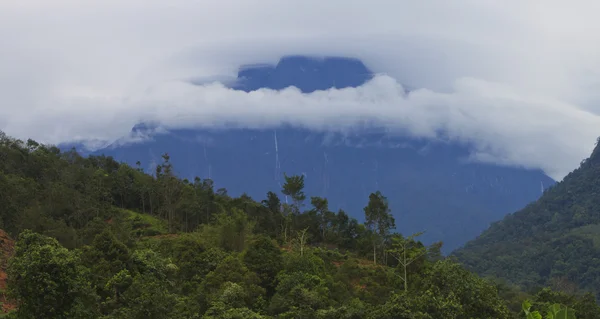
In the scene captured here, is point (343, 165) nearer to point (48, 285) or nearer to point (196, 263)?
point (196, 263)

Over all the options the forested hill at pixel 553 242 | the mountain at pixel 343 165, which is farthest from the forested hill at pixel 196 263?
the mountain at pixel 343 165

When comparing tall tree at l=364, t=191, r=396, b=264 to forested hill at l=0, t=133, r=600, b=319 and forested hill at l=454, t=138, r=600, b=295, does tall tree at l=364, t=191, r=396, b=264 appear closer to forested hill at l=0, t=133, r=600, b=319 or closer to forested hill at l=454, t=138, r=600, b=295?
forested hill at l=0, t=133, r=600, b=319

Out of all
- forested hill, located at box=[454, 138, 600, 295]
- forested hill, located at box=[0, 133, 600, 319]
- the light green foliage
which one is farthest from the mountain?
the light green foliage

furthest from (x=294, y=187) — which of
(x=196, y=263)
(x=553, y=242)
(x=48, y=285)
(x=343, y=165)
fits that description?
(x=343, y=165)

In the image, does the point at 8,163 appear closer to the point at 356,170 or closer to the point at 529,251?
the point at 529,251

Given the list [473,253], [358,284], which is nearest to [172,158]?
[473,253]

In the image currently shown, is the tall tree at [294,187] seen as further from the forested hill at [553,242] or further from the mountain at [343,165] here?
the mountain at [343,165]
